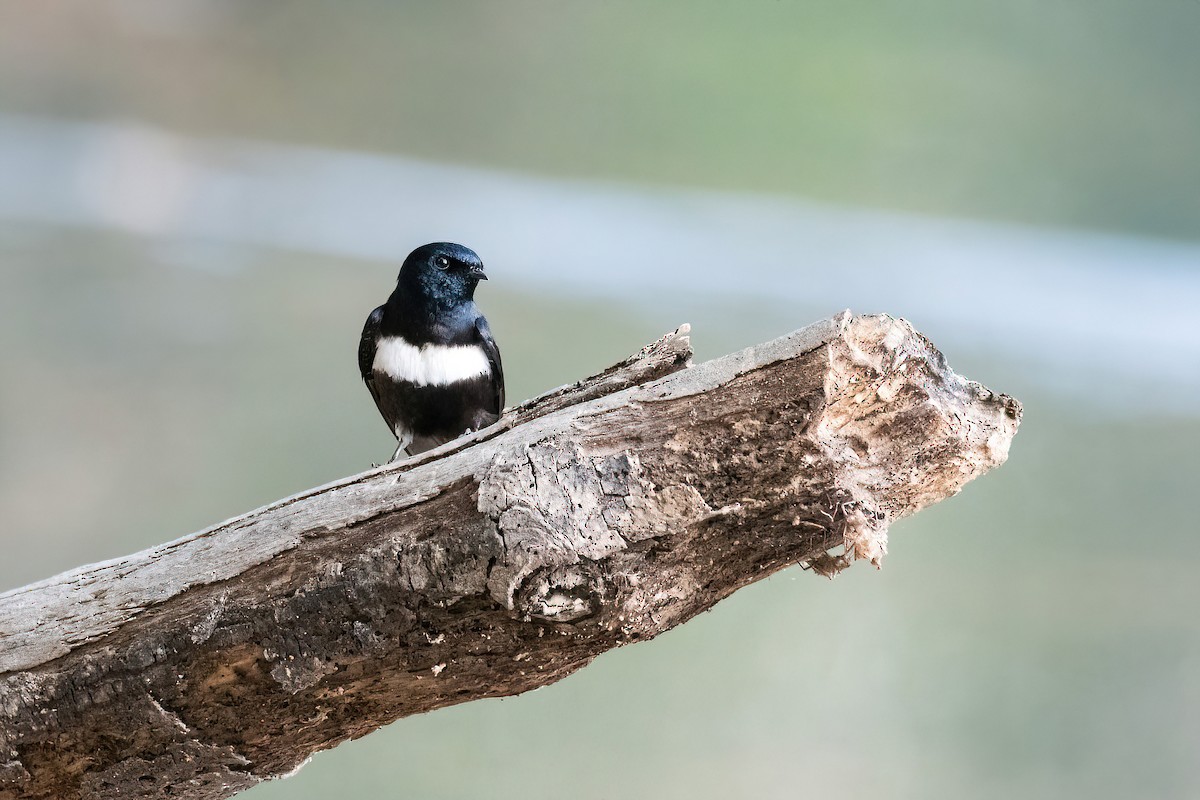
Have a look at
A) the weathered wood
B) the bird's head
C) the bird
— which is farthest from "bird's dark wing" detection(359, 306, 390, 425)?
the weathered wood

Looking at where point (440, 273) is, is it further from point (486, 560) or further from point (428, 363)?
point (486, 560)

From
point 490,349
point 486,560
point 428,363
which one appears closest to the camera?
point 486,560

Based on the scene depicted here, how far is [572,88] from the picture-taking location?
24.6ft

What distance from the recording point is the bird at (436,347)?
9.89 ft

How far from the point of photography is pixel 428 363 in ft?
9.87

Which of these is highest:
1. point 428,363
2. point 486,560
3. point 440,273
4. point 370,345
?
point 440,273

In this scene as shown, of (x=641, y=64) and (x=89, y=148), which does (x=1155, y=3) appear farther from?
(x=89, y=148)

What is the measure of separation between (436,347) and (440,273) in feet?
0.66

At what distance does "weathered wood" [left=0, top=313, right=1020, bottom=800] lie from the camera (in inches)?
62.9

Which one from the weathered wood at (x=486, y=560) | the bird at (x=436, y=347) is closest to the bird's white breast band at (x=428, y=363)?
the bird at (x=436, y=347)

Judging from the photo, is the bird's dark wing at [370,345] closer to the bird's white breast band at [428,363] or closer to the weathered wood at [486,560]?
the bird's white breast band at [428,363]

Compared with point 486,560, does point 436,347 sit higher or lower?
higher

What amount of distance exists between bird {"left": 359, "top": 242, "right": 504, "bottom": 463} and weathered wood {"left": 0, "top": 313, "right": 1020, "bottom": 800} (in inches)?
43.7

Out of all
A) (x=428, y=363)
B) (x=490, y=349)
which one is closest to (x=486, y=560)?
(x=428, y=363)
